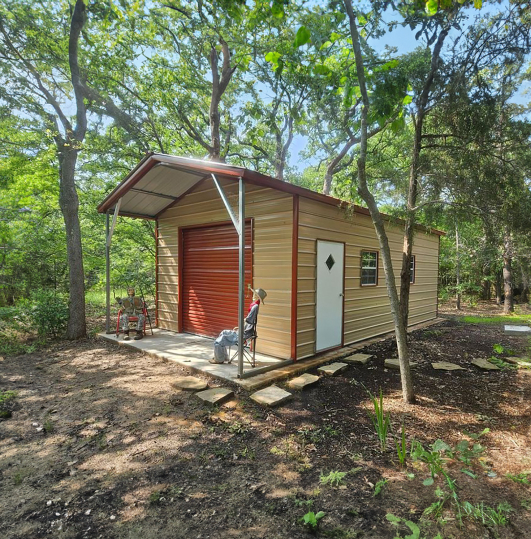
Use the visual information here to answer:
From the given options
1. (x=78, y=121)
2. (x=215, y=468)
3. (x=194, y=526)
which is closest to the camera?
(x=194, y=526)

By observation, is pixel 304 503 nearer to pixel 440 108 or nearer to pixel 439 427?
pixel 439 427

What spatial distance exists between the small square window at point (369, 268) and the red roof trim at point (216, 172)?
1070mm

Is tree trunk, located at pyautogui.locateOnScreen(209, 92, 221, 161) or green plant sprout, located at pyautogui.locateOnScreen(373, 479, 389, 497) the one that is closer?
green plant sprout, located at pyautogui.locateOnScreen(373, 479, 389, 497)

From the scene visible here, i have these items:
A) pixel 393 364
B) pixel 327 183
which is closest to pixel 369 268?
pixel 393 364

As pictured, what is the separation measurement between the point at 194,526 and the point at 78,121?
28.0 ft

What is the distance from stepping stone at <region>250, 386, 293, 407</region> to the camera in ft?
11.7

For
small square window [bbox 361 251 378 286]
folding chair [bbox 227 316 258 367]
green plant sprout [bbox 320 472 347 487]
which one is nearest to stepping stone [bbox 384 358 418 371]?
small square window [bbox 361 251 378 286]

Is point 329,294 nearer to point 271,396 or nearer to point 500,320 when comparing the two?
point 271,396

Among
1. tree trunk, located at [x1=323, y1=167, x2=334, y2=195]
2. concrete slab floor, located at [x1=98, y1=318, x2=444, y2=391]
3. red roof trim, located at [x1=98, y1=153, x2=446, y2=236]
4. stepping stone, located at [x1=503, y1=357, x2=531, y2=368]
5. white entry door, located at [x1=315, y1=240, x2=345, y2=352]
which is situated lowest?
stepping stone, located at [x1=503, y1=357, x2=531, y2=368]

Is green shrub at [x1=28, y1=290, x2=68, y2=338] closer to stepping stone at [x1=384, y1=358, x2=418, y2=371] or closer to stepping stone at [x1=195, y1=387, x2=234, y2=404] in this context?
stepping stone at [x1=195, y1=387, x2=234, y2=404]

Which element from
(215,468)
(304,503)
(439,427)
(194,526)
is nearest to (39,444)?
(215,468)

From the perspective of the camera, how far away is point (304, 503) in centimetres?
206

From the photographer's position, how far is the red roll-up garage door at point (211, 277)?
6176mm

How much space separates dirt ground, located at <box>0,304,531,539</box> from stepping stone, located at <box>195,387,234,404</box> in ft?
0.38
